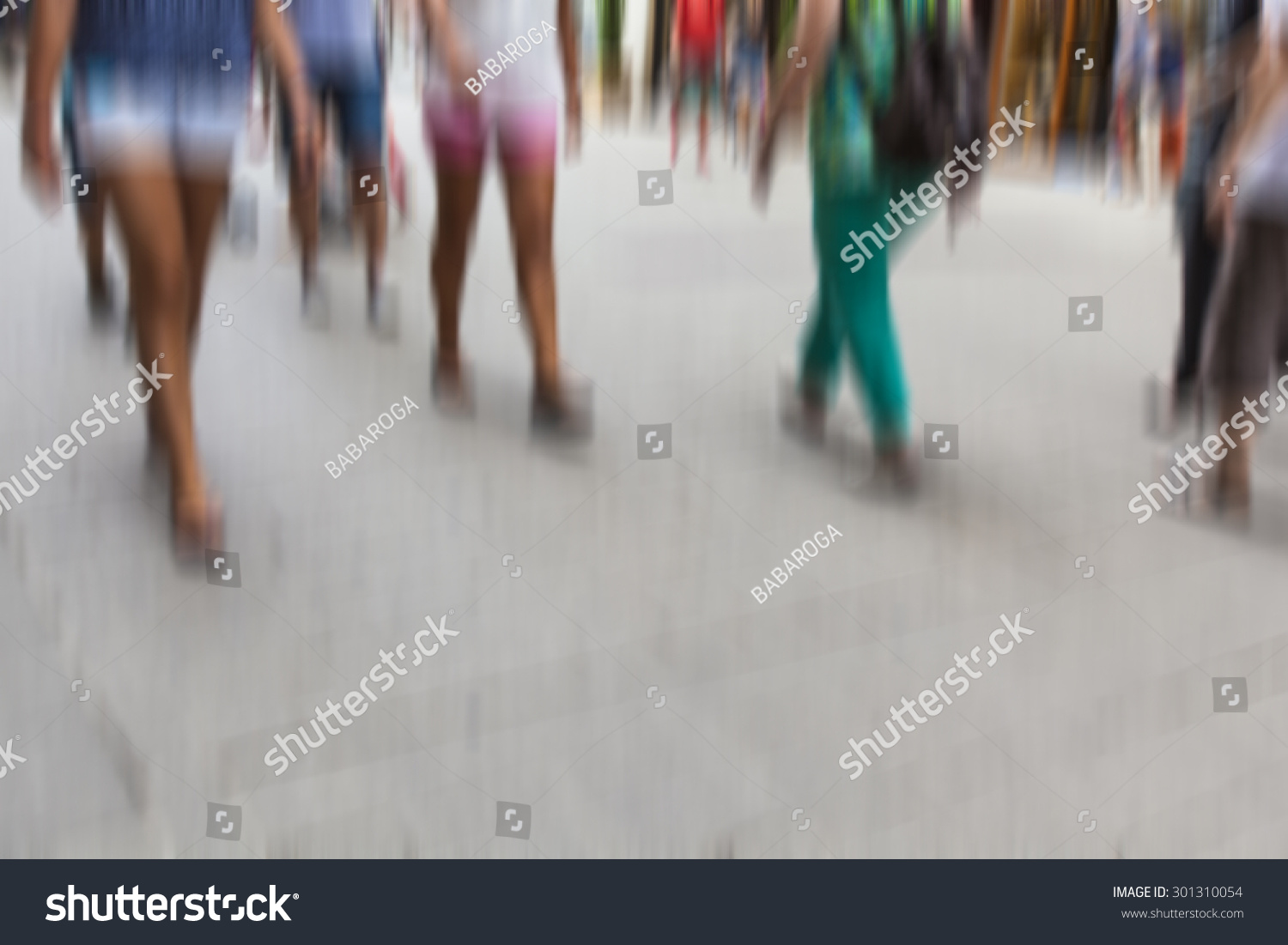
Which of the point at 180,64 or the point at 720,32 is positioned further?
the point at 720,32

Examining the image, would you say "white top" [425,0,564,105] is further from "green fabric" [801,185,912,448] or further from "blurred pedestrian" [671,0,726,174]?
"green fabric" [801,185,912,448]

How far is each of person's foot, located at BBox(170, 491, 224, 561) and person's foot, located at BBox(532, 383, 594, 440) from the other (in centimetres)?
59

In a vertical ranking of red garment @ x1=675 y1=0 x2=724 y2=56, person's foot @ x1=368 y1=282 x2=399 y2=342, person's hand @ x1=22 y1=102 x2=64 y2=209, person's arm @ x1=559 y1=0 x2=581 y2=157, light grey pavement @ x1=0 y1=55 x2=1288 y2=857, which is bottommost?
light grey pavement @ x1=0 y1=55 x2=1288 y2=857

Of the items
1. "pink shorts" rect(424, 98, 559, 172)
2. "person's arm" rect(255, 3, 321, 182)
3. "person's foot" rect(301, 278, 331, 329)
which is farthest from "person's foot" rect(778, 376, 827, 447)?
"person's arm" rect(255, 3, 321, 182)

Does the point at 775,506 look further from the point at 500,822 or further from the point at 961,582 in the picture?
the point at 500,822

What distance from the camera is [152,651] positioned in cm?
205

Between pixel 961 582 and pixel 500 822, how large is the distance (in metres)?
0.91

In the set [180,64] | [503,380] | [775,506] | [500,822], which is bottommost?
[500,822]

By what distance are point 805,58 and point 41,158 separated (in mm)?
1343

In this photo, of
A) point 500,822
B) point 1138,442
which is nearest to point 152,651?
point 500,822

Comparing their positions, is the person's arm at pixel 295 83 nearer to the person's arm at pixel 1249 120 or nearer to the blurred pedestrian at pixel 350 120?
the blurred pedestrian at pixel 350 120

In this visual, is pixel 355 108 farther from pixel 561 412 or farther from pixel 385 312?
pixel 561 412

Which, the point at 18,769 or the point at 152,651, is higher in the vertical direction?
the point at 152,651

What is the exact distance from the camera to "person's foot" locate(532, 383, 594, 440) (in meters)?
2.19
